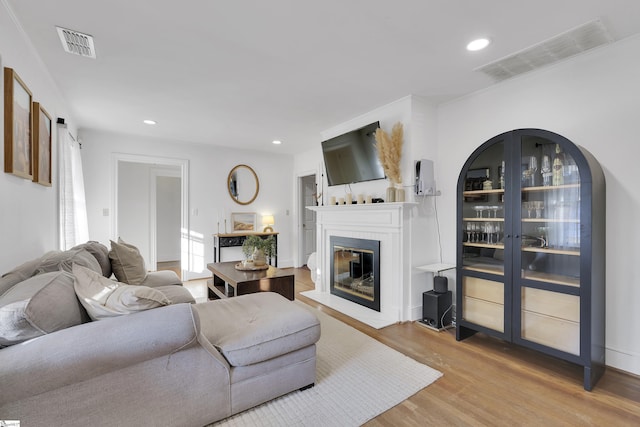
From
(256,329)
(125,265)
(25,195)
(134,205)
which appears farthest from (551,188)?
(134,205)

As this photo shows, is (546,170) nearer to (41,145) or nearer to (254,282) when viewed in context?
(254,282)

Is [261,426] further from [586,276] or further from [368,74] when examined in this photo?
[368,74]

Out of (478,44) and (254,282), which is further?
(254,282)

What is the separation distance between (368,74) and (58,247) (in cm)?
337

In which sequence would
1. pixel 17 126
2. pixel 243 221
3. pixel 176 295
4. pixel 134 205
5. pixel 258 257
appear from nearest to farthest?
pixel 17 126 → pixel 176 295 → pixel 258 257 → pixel 243 221 → pixel 134 205

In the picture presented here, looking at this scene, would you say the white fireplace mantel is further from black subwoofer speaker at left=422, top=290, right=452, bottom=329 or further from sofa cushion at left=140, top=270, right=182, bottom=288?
sofa cushion at left=140, top=270, right=182, bottom=288

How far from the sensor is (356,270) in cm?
384

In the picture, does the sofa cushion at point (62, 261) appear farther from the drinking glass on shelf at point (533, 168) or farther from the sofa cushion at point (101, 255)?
the drinking glass on shelf at point (533, 168)

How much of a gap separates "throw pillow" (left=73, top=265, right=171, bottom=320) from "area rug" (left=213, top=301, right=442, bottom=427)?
2.61 feet

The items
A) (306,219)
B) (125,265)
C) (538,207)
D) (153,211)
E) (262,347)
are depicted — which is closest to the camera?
(262,347)

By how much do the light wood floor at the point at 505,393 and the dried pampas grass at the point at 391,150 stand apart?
67.0 inches

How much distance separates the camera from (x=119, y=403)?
4.47 ft

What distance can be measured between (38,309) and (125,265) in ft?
5.54

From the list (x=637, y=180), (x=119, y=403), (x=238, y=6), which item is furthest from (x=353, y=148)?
(x=119, y=403)
